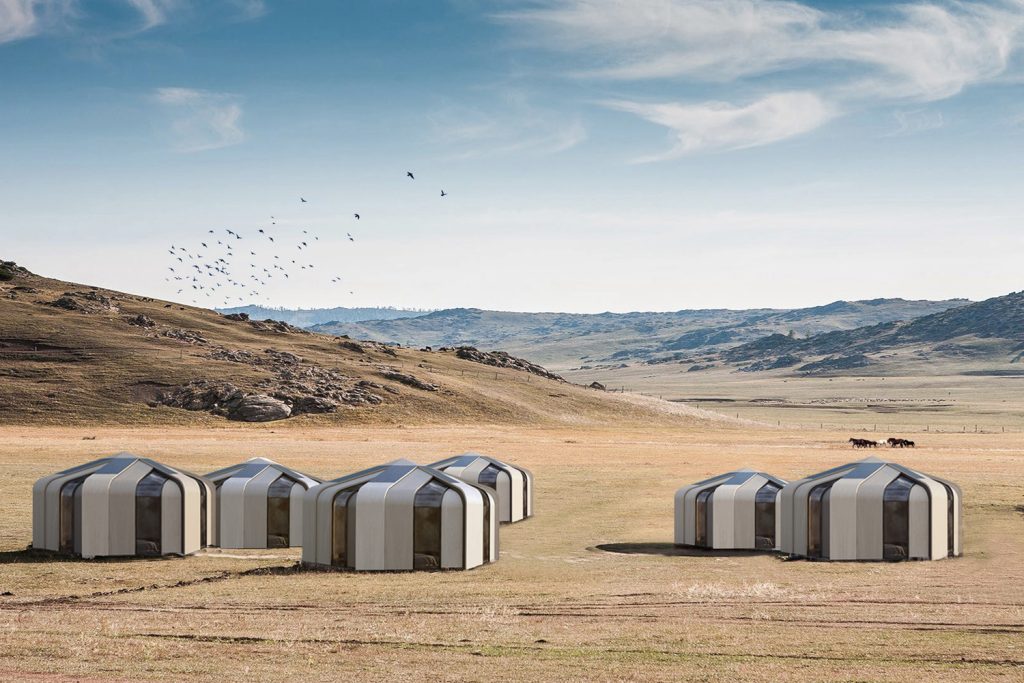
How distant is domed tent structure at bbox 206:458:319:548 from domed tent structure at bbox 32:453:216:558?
9.32ft

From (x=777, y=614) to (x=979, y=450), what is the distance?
80074mm

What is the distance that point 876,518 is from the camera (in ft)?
132

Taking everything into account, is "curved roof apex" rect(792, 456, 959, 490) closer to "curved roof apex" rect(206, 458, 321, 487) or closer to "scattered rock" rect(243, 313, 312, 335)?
"curved roof apex" rect(206, 458, 321, 487)

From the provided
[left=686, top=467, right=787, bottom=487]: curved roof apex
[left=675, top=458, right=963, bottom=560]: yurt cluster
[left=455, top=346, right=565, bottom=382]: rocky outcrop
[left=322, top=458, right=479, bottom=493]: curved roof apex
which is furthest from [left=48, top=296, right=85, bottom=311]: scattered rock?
[left=675, top=458, right=963, bottom=560]: yurt cluster

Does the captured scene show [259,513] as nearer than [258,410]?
Yes

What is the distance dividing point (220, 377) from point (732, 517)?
107 m

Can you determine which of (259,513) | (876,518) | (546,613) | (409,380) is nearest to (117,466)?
(259,513)

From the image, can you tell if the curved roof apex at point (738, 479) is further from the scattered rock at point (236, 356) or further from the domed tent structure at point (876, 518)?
the scattered rock at point (236, 356)

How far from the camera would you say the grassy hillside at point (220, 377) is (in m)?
132

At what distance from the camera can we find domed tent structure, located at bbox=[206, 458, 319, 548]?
1730 inches

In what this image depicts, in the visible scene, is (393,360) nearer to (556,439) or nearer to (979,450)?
(556,439)

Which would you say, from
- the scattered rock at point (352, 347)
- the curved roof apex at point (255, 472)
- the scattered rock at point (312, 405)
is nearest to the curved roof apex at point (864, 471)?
the curved roof apex at point (255, 472)

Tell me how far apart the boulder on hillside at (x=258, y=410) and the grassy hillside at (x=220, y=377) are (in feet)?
1.09

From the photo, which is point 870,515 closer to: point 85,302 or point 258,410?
point 258,410
